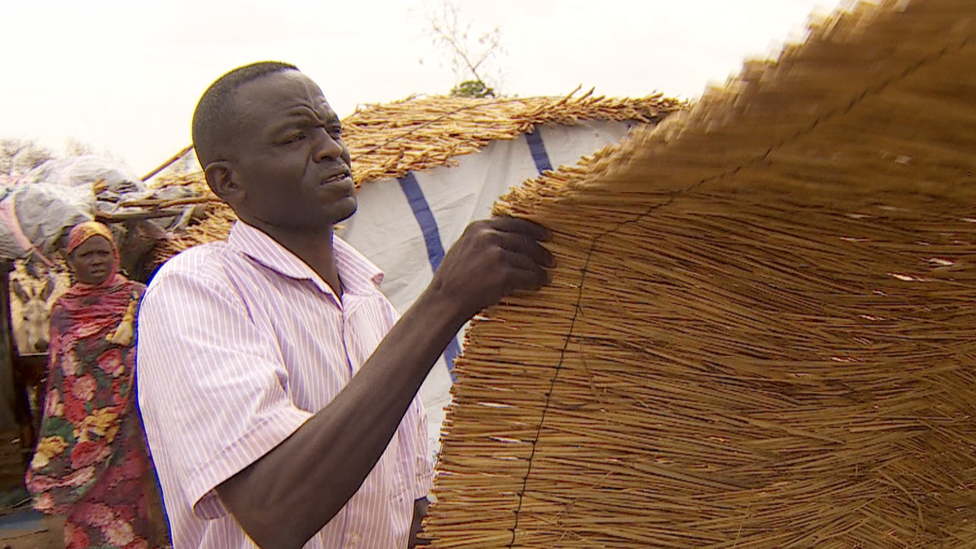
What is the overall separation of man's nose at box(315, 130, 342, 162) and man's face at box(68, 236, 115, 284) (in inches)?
140

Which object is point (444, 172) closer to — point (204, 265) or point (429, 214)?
point (429, 214)

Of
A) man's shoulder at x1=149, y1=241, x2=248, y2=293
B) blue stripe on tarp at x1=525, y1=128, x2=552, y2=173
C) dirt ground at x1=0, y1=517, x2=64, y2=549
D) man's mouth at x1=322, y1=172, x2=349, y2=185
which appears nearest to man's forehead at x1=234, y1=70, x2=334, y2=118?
man's mouth at x1=322, y1=172, x2=349, y2=185

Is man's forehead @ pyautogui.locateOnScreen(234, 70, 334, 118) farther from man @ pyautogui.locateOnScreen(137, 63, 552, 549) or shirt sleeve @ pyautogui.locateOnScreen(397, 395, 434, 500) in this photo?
shirt sleeve @ pyautogui.locateOnScreen(397, 395, 434, 500)

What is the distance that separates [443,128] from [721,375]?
3.90 meters

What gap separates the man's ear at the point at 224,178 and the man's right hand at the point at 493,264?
0.50 meters

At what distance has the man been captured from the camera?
1.03 metres

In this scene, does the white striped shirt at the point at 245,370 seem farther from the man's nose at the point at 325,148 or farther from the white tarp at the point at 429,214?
the white tarp at the point at 429,214

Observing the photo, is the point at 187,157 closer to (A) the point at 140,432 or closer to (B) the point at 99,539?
(A) the point at 140,432

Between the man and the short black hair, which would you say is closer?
the man

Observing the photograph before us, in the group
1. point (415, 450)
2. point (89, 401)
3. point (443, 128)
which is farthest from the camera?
point (443, 128)

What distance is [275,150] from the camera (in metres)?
1.34

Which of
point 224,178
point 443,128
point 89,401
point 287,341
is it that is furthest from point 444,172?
point 287,341

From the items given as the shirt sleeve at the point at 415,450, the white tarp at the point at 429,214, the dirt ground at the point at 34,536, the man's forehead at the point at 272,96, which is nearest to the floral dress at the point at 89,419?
the dirt ground at the point at 34,536

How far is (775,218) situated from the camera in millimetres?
870
